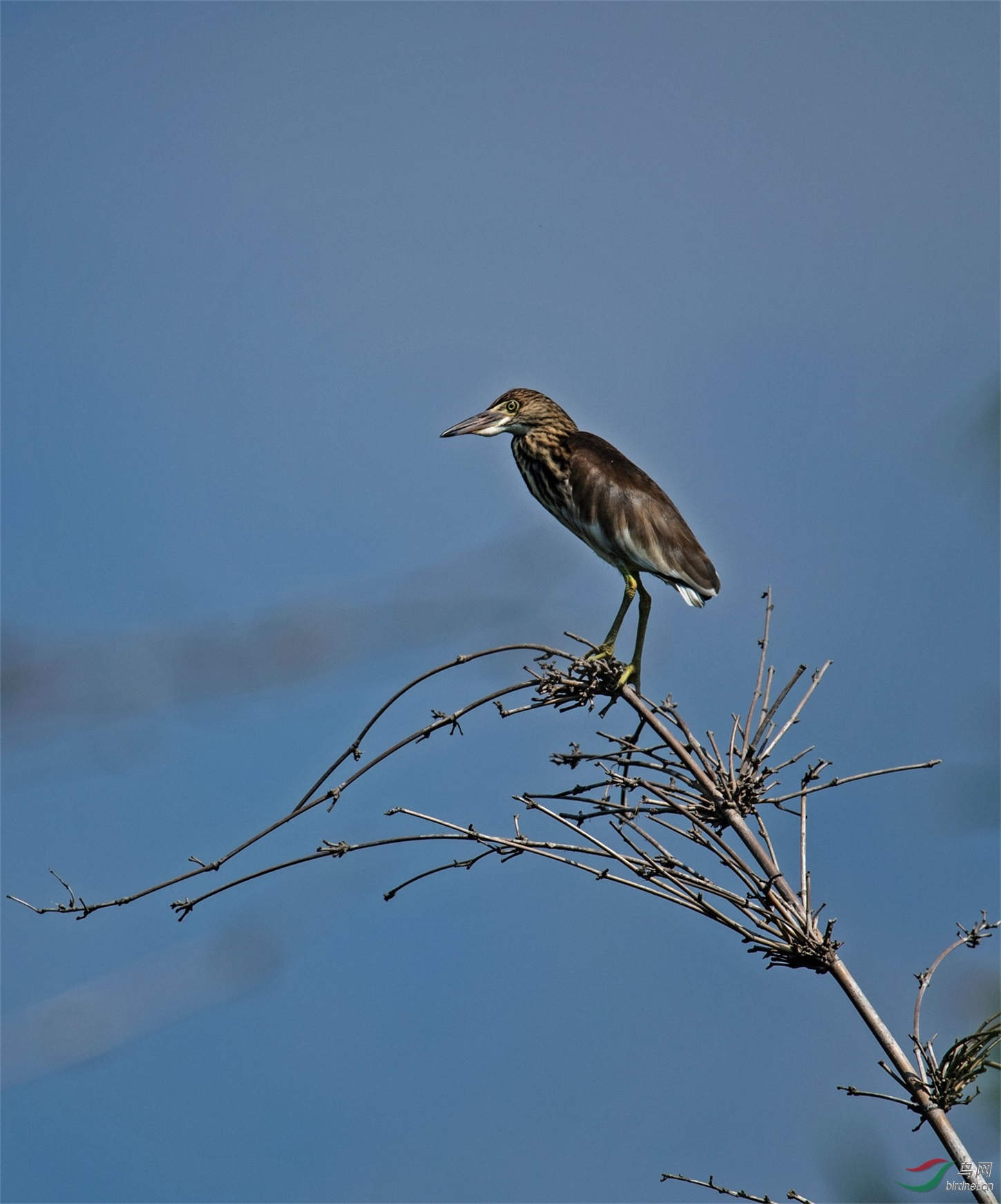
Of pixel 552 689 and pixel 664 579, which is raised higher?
pixel 664 579

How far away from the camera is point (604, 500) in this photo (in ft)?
15.6

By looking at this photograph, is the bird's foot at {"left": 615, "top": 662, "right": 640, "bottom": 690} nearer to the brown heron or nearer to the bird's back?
the brown heron

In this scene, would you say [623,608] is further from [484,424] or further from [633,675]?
[484,424]

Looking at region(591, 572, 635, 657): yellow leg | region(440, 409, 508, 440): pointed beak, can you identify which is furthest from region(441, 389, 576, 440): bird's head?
region(591, 572, 635, 657): yellow leg

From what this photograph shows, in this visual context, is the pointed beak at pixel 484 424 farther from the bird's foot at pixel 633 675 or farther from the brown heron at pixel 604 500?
the bird's foot at pixel 633 675

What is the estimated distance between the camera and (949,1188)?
2189 mm

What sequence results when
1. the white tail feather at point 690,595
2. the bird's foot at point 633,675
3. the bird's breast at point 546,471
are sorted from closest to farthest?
the bird's foot at point 633,675, the white tail feather at point 690,595, the bird's breast at point 546,471

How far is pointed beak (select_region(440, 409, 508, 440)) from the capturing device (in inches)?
204

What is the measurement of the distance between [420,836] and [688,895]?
1.91 feet

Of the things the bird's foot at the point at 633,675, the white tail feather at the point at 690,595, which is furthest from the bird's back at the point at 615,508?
the bird's foot at the point at 633,675

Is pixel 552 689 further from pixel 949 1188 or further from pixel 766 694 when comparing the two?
pixel 949 1188

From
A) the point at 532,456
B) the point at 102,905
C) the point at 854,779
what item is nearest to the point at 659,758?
the point at 854,779

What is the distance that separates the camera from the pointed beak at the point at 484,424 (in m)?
5.19

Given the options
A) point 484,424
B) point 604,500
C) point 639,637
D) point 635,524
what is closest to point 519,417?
point 484,424
